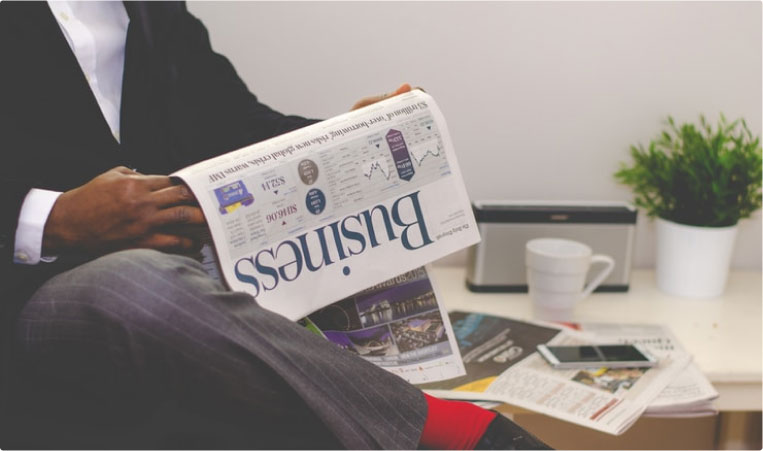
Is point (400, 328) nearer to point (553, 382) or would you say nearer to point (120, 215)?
point (553, 382)

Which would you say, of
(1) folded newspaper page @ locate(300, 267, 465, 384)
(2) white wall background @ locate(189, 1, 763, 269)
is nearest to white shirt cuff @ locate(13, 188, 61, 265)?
(1) folded newspaper page @ locate(300, 267, 465, 384)

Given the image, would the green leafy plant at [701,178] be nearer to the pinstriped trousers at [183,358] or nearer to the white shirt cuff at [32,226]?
the pinstriped trousers at [183,358]

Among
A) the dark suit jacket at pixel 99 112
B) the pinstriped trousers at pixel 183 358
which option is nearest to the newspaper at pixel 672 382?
the pinstriped trousers at pixel 183 358

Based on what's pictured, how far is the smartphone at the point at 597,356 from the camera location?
1.05m

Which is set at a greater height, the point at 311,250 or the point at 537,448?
the point at 311,250

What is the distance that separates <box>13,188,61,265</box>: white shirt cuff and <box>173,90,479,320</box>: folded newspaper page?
0.50 feet

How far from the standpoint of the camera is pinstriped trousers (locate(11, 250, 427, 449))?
0.69m

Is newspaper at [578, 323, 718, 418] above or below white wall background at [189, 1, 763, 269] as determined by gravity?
below

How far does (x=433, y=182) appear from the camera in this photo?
3.04 ft

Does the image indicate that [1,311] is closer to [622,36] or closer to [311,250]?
[311,250]

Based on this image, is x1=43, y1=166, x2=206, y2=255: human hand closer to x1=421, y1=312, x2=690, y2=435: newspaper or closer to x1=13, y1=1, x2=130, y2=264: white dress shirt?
x1=13, y1=1, x2=130, y2=264: white dress shirt

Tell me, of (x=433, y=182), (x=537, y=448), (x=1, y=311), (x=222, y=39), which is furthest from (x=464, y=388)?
(x=222, y=39)

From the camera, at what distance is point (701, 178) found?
1244 mm

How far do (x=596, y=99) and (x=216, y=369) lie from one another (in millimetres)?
950
